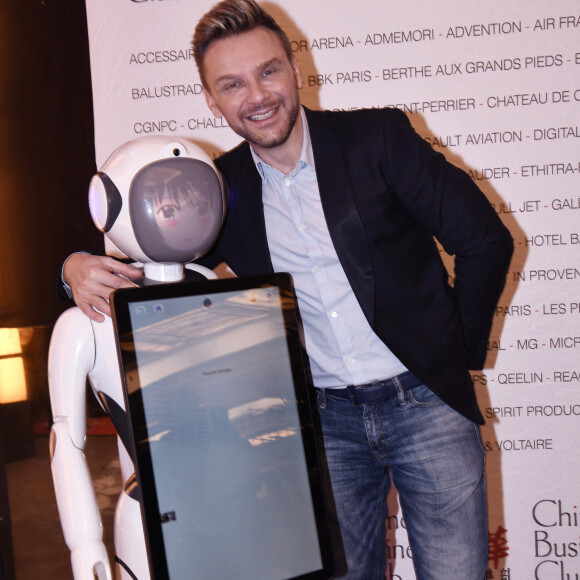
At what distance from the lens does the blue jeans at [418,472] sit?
4.62 feet

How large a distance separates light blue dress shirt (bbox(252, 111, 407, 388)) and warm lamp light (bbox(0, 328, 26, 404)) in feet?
4.34

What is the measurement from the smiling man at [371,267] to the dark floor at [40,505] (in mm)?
1233

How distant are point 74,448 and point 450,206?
3.01 ft

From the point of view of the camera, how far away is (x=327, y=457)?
4.82ft

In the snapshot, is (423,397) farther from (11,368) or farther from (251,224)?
(11,368)

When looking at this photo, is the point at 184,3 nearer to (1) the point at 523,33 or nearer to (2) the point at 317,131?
(2) the point at 317,131

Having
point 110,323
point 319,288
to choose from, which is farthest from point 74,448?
point 319,288

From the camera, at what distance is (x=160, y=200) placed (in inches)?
45.2

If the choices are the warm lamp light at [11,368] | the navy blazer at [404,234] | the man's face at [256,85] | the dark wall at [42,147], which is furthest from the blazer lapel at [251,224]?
the warm lamp light at [11,368]

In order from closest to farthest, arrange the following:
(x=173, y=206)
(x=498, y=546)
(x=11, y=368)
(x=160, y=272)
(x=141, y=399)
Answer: (x=141, y=399) → (x=173, y=206) → (x=160, y=272) → (x=498, y=546) → (x=11, y=368)

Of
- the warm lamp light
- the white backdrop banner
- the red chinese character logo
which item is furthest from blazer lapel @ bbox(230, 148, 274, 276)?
the red chinese character logo

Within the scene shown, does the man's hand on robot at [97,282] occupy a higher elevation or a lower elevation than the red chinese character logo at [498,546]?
higher

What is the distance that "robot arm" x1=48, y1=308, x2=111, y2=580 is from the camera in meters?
1.18

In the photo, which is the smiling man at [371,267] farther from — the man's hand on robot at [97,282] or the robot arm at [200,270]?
the man's hand on robot at [97,282]
